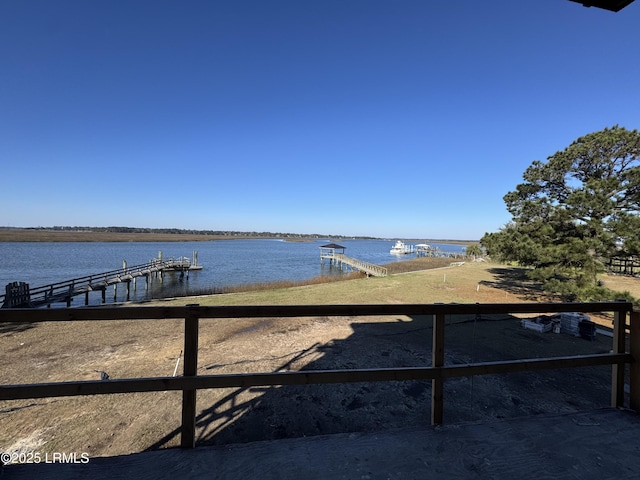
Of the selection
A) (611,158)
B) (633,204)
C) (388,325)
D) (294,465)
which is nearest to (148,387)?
(294,465)

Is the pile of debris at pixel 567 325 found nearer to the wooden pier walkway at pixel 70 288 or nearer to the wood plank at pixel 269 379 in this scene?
the wood plank at pixel 269 379

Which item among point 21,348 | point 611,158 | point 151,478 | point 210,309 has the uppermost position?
point 611,158

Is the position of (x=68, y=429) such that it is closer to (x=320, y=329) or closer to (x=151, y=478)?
(x=151, y=478)

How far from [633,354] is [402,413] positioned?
2321 mm

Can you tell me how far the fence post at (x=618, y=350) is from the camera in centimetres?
277

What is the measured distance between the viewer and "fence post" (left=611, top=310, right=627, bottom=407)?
2768mm

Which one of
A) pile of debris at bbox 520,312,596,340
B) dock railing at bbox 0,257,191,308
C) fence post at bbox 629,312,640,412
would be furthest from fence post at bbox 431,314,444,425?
dock railing at bbox 0,257,191,308

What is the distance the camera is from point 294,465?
6.63 feet

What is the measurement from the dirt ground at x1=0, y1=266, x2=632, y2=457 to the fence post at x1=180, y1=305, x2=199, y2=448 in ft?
3.55

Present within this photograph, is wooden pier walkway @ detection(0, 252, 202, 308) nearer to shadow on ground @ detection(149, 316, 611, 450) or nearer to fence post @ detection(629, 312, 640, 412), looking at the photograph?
shadow on ground @ detection(149, 316, 611, 450)

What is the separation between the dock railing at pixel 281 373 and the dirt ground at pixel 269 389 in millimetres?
1275

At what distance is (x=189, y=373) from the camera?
2.17 m

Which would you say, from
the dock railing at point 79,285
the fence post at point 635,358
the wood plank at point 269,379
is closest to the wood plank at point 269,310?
the fence post at point 635,358

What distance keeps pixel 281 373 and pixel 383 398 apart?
93.7 inches
